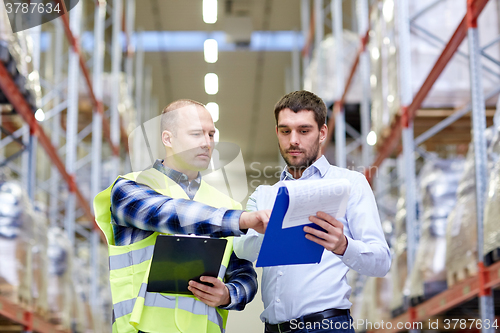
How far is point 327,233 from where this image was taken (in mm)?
2240

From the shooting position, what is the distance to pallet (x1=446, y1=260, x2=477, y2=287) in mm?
4675

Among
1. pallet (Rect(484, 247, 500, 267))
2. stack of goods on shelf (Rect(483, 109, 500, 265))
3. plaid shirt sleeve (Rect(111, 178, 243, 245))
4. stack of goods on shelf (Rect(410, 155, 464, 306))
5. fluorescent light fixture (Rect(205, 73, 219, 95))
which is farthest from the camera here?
fluorescent light fixture (Rect(205, 73, 219, 95))

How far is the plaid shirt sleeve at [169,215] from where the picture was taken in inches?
91.1

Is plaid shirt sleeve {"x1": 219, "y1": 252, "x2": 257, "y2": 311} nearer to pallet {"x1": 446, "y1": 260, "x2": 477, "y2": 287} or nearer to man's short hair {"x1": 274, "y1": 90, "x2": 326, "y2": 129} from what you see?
man's short hair {"x1": 274, "y1": 90, "x2": 326, "y2": 129}

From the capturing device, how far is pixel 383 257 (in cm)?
238

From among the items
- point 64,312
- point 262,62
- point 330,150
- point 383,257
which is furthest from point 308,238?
point 262,62

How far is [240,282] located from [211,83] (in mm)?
15710

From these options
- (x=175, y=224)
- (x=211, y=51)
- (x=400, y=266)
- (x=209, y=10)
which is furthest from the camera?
(x=211, y=51)

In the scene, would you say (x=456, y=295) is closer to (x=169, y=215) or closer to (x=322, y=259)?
(x=322, y=259)

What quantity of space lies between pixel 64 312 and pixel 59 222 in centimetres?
665

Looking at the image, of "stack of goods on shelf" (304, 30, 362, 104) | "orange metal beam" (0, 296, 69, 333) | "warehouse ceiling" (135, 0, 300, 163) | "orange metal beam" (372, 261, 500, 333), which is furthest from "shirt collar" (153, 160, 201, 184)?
"warehouse ceiling" (135, 0, 300, 163)

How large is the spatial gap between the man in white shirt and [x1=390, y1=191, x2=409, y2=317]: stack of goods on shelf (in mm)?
4084

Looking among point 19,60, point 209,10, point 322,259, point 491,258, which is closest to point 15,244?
point 19,60

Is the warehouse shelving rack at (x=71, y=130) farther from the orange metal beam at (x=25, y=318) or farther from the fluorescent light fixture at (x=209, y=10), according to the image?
the fluorescent light fixture at (x=209, y=10)
